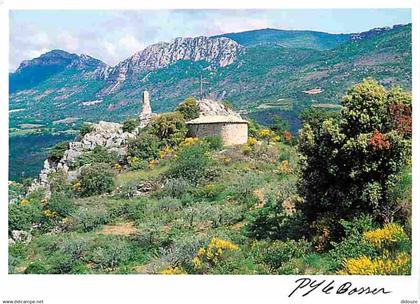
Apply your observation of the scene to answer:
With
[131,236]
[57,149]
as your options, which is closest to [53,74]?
[57,149]

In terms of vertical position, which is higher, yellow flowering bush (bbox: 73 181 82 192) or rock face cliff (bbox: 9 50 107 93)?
rock face cliff (bbox: 9 50 107 93)

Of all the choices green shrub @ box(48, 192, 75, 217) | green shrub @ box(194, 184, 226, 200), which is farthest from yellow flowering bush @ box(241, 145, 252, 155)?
green shrub @ box(48, 192, 75, 217)

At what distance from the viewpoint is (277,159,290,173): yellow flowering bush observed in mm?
15500

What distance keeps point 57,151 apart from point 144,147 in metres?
4.90

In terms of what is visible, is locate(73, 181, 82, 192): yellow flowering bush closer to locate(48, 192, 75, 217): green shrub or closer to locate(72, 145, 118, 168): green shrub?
locate(48, 192, 75, 217): green shrub

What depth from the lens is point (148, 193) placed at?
52.5 ft

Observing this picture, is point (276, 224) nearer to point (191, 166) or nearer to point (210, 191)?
point (210, 191)

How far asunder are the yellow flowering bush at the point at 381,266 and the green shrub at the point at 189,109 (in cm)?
1793

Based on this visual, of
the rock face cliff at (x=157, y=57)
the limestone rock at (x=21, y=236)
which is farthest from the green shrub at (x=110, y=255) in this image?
the rock face cliff at (x=157, y=57)

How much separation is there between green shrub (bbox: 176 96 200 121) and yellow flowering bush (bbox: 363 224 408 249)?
57.5ft

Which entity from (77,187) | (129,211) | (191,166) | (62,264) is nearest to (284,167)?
(191,166)

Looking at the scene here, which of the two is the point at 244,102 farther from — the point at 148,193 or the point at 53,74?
the point at 148,193

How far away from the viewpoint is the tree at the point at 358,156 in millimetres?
7078
